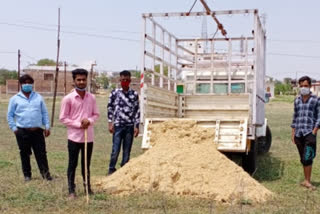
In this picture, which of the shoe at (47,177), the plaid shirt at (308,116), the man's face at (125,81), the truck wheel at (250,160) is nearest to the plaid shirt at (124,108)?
the man's face at (125,81)

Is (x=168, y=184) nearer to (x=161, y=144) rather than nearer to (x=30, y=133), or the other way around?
(x=161, y=144)

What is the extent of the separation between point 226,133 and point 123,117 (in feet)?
5.80

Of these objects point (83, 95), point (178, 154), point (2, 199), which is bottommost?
point (2, 199)

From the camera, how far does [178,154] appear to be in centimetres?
752

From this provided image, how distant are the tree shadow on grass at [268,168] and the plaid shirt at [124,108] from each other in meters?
2.41

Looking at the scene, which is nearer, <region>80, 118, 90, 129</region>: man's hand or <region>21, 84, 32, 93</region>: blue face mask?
<region>80, 118, 90, 129</region>: man's hand

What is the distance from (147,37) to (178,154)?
8.40 feet

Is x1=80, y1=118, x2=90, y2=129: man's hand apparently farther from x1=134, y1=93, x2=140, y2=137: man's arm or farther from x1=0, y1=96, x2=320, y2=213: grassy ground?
x1=134, y1=93, x2=140, y2=137: man's arm

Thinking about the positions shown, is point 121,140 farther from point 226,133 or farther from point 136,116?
point 226,133

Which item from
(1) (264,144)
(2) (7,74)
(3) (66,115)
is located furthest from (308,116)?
(2) (7,74)

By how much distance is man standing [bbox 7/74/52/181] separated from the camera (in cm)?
783

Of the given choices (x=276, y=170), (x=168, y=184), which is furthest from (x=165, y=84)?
(x=168, y=184)

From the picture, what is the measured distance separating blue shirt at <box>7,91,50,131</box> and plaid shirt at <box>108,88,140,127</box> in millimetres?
1169

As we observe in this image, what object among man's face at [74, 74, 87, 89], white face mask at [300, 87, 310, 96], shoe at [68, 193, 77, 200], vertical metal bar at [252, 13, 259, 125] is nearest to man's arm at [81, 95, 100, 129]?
man's face at [74, 74, 87, 89]
